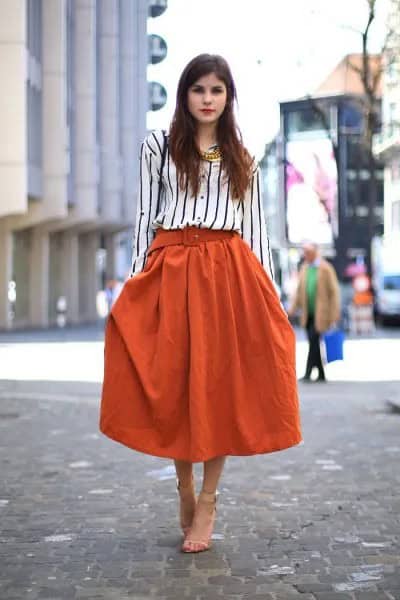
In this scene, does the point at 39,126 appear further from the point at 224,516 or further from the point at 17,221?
the point at 224,516

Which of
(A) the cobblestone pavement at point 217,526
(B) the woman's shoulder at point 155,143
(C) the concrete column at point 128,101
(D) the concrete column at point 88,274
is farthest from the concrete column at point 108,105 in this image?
(B) the woman's shoulder at point 155,143

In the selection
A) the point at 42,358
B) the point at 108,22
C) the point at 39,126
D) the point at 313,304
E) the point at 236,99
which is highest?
the point at 108,22

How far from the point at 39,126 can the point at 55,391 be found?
26.2 metres

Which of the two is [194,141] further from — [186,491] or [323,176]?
[323,176]

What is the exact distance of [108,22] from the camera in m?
50.6

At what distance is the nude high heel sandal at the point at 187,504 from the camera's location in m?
5.14

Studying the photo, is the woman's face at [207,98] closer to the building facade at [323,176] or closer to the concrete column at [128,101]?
the building facade at [323,176]

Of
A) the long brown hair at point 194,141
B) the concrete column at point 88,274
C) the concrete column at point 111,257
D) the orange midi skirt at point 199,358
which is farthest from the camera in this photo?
the concrete column at point 111,257

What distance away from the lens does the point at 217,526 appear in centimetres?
561

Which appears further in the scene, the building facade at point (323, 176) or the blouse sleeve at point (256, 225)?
the building facade at point (323, 176)

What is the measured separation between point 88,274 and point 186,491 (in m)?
51.6

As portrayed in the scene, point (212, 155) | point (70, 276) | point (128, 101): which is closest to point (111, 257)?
point (128, 101)

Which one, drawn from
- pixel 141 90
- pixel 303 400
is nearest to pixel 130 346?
pixel 303 400

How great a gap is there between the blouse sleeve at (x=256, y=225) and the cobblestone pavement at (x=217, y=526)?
116 cm
